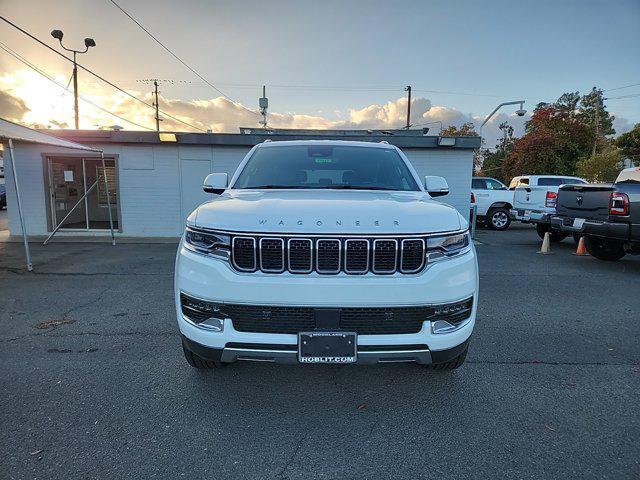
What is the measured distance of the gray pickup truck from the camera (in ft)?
22.0

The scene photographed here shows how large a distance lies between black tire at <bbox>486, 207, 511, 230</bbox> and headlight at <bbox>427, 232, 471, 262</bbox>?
13655mm

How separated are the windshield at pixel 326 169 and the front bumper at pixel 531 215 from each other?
786cm

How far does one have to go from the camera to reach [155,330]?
4273 mm

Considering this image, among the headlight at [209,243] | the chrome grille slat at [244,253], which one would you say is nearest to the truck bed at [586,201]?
the chrome grille slat at [244,253]

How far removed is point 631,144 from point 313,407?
38.9m

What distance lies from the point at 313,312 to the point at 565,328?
3498mm

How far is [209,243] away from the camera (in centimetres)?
257

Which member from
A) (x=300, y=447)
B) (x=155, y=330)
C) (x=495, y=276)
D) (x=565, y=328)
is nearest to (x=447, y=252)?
(x=300, y=447)

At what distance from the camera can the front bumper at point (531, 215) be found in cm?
1034

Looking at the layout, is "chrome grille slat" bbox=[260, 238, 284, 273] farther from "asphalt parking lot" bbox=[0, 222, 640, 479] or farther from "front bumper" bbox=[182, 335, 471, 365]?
"asphalt parking lot" bbox=[0, 222, 640, 479]

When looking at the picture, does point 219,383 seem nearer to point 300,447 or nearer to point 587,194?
point 300,447

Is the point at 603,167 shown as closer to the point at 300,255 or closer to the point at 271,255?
the point at 300,255

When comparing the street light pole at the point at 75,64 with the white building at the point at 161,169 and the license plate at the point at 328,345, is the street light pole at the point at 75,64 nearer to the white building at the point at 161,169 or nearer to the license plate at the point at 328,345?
the white building at the point at 161,169

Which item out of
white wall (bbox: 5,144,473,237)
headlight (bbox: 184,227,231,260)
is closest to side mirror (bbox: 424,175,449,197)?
headlight (bbox: 184,227,231,260)
